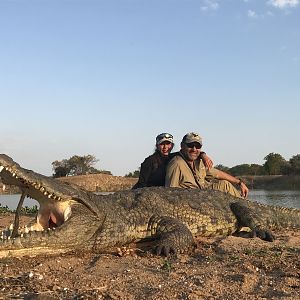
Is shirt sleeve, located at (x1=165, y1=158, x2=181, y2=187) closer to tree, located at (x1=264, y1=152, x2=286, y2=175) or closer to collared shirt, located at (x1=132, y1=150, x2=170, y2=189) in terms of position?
collared shirt, located at (x1=132, y1=150, x2=170, y2=189)

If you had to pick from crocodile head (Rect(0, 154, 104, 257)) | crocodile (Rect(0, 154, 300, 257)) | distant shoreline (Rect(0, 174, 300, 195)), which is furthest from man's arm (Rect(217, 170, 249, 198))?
distant shoreline (Rect(0, 174, 300, 195))

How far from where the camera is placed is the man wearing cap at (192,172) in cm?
771

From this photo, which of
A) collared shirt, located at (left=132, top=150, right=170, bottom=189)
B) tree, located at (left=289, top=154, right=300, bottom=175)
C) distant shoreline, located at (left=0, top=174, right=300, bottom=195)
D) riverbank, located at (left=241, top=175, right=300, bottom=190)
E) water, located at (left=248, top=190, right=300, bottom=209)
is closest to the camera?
collared shirt, located at (left=132, top=150, right=170, bottom=189)

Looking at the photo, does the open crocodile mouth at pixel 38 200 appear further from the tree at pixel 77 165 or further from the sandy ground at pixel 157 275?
the tree at pixel 77 165

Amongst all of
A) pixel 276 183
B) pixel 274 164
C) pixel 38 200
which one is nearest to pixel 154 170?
pixel 38 200

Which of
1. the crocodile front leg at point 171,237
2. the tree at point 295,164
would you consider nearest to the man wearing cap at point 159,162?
the crocodile front leg at point 171,237

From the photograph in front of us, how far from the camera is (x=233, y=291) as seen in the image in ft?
10.8

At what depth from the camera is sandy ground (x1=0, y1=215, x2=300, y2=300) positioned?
3.26m

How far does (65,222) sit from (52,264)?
0.66m

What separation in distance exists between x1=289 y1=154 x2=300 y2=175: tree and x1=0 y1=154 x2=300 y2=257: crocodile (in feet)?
108

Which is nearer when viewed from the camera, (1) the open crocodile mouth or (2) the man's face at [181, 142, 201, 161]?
(1) the open crocodile mouth

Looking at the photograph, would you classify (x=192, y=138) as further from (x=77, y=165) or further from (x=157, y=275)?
(x=77, y=165)

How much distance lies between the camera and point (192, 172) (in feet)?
26.6

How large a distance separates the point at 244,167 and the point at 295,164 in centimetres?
1207
